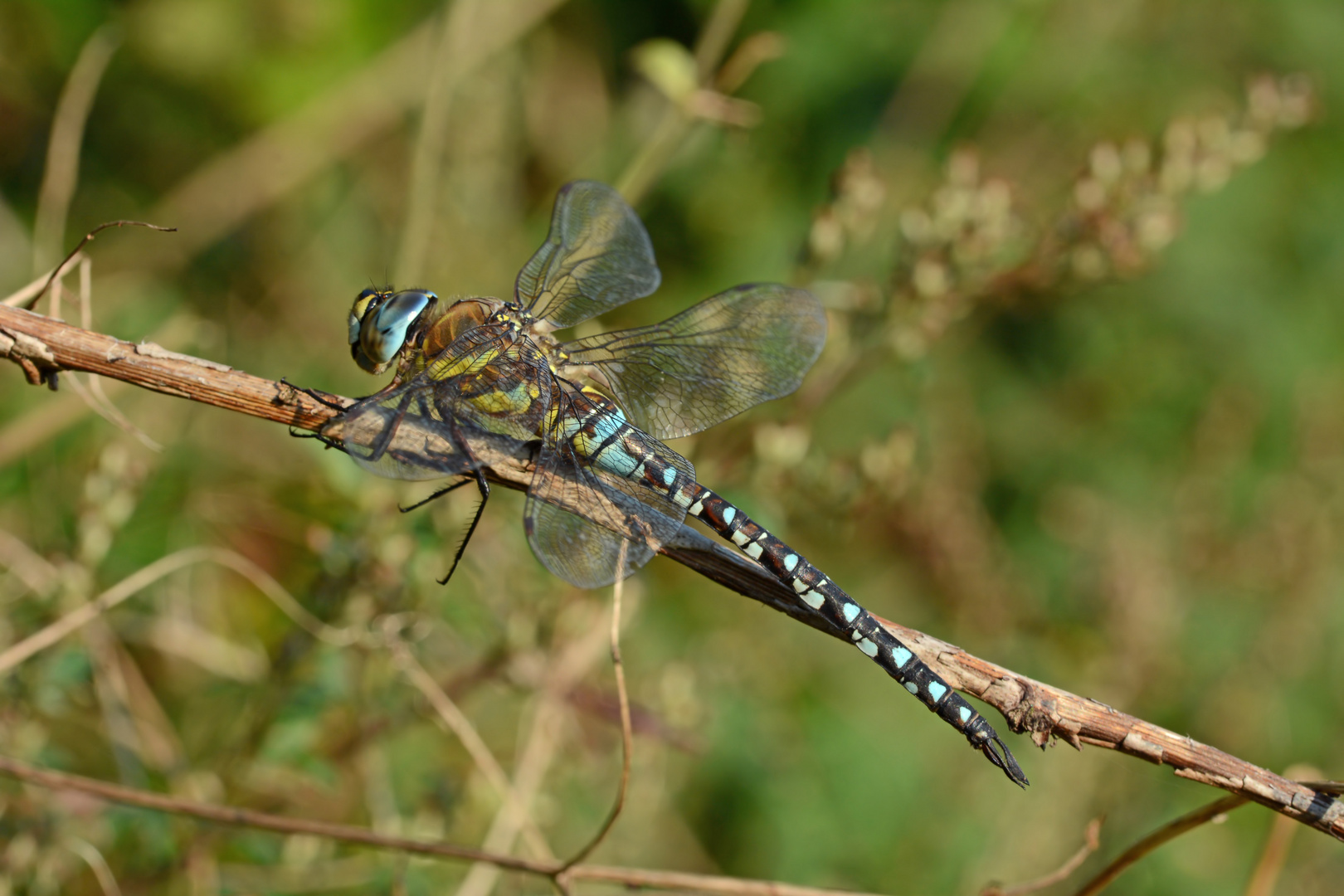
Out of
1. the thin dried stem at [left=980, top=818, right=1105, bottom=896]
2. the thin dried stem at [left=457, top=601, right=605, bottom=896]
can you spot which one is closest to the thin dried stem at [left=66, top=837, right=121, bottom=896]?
the thin dried stem at [left=457, top=601, right=605, bottom=896]

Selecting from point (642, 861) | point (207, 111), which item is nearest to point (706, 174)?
point (207, 111)

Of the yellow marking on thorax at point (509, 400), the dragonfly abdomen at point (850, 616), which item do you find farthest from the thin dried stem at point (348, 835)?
the yellow marking on thorax at point (509, 400)

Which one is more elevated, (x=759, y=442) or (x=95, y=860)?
(x=759, y=442)

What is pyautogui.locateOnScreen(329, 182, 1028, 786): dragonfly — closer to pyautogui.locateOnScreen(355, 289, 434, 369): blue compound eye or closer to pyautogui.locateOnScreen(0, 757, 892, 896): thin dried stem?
pyautogui.locateOnScreen(355, 289, 434, 369): blue compound eye

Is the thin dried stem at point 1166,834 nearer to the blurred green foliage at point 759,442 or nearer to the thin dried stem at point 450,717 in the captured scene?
the blurred green foliage at point 759,442

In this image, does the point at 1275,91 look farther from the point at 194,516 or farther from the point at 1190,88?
the point at 194,516

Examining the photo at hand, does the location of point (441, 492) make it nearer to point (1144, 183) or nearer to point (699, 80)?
point (699, 80)

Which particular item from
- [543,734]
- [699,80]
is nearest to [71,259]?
[543,734]
